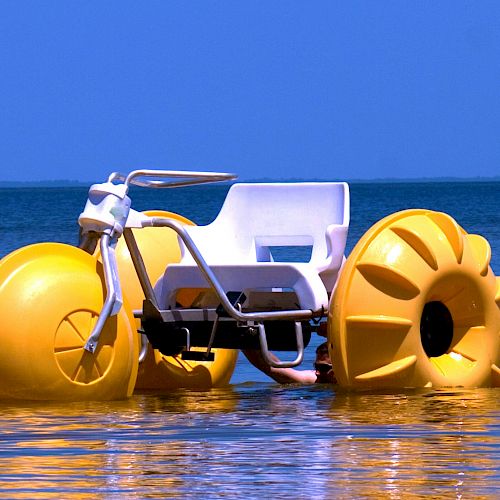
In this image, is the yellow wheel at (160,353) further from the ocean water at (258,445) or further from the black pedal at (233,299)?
the black pedal at (233,299)

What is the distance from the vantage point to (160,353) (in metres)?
10.2

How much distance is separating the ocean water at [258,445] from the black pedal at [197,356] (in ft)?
0.76

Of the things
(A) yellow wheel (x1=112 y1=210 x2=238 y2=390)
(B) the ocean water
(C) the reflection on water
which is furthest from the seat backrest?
(C) the reflection on water

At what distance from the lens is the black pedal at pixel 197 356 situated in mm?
9477

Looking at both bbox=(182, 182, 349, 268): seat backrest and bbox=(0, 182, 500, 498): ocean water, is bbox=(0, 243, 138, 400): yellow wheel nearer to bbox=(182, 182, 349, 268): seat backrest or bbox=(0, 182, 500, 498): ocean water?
bbox=(0, 182, 500, 498): ocean water

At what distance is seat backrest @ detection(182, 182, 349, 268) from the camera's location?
33.7 ft

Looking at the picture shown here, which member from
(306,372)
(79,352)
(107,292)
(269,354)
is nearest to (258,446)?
(79,352)

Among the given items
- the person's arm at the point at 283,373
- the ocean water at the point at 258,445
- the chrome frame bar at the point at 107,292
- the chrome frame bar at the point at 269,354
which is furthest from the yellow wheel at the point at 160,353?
the chrome frame bar at the point at 107,292

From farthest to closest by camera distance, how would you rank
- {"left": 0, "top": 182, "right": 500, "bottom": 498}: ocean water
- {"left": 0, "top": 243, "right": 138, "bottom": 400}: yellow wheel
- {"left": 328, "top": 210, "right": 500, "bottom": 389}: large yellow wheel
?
{"left": 328, "top": 210, "right": 500, "bottom": 389}: large yellow wheel, {"left": 0, "top": 243, "right": 138, "bottom": 400}: yellow wheel, {"left": 0, "top": 182, "right": 500, "bottom": 498}: ocean water

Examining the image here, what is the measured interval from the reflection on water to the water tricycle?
21 centimetres

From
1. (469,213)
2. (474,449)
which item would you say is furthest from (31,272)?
(469,213)

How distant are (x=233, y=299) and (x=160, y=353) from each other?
77 cm

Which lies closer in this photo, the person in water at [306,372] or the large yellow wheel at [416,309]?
the large yellow wheel at [416,309]

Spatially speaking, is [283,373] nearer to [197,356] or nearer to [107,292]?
[197,356]
